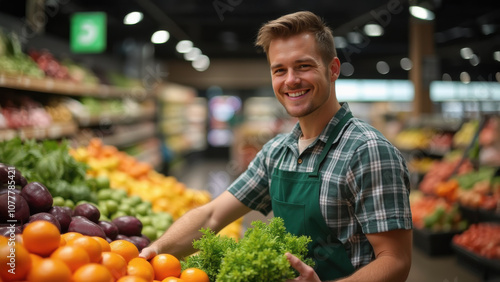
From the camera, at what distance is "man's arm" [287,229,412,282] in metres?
1.44

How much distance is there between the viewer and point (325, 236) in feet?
5.56

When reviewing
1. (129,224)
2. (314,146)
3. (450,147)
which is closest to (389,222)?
(314,146)

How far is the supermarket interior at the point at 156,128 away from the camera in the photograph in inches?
80.0

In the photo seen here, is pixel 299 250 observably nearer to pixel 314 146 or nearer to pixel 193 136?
pixel 314 146

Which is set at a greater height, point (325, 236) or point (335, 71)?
point (335, 71)

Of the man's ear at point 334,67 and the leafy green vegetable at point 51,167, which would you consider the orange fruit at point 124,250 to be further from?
the man's ear at point 334,67

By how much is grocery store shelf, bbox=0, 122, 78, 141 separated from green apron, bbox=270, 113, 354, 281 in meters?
2.83

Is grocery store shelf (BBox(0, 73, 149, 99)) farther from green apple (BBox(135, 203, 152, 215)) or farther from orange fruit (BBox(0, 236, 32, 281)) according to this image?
orange fruit (BBox(0, 236, 32, 281))

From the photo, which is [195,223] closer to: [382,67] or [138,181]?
[138,181]

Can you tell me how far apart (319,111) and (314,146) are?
15 centimetres

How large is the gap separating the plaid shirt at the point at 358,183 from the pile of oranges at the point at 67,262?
1.85 feet

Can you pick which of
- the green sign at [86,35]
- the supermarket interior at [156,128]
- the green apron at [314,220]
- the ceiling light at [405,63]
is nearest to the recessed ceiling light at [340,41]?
the supermarket interior at [156,128]

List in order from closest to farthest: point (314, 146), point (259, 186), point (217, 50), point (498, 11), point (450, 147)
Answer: point (314, 146) → point (259, 186) → point (450, 147) → point (498, 11) → point (217, 50)

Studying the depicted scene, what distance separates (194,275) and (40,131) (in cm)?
374
